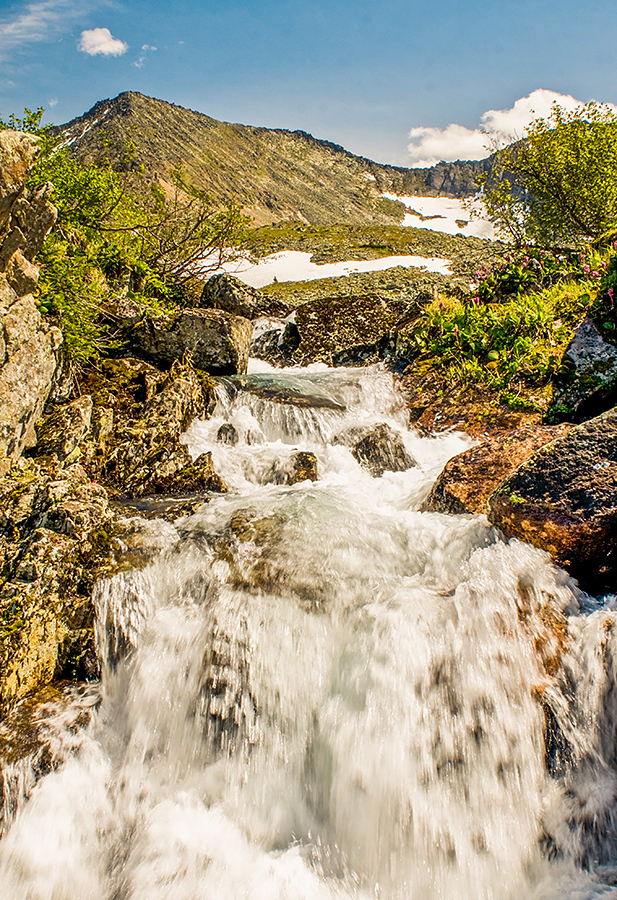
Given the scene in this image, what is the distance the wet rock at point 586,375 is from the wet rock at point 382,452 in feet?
8.53

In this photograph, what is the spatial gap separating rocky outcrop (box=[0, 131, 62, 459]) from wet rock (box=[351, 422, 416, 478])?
5165 millimetres

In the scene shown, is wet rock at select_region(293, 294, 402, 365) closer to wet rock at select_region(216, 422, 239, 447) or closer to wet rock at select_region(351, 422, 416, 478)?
wet rock at select_region(351, 422, 416, 478)

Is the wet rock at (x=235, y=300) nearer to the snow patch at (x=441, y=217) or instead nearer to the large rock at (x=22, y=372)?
the large rock at (x=22, y=372)

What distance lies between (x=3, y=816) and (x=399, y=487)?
579 centimetres

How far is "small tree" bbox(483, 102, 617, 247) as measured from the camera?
13234 millimetres

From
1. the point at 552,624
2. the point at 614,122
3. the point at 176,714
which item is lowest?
the point at 176,714

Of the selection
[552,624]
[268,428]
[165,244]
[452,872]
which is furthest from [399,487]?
[165,244]

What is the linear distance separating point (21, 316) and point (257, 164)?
116 meters

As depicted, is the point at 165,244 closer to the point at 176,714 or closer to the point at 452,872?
the point at 176,714

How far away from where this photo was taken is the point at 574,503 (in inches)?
163

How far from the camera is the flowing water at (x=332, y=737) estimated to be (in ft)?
9.78

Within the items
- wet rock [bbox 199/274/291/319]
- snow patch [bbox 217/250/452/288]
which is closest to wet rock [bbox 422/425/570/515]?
wet rock [bbox 199/274/291/319]

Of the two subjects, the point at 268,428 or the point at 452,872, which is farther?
the point at 268,428

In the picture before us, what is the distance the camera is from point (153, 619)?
4.38 meters
